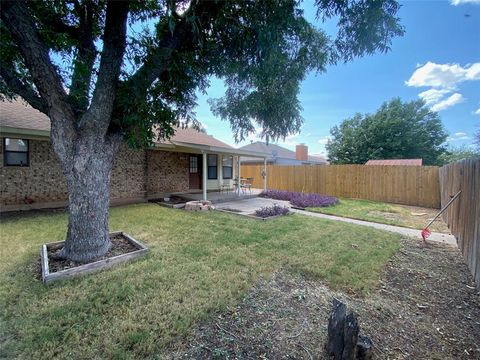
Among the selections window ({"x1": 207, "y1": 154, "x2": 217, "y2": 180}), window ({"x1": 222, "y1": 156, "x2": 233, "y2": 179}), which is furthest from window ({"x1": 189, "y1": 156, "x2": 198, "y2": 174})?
window ({"x1": 222, "y1": 156, "x2": 233, "y2": 179})

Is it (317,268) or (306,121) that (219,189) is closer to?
(306,121)

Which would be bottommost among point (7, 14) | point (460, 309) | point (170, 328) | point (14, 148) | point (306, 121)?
point (460, 309)

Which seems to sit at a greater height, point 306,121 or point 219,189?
point 306,121

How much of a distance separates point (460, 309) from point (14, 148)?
39.0 ft

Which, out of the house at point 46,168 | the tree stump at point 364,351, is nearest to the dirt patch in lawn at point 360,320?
the tree stump at point 364,351

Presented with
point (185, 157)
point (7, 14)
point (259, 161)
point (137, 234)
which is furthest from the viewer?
point (259, 161)

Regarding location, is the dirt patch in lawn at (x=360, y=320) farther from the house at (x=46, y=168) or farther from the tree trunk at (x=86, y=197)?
the house at (x=46, y=168)

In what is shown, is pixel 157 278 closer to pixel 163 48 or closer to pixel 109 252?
pixel 109 252

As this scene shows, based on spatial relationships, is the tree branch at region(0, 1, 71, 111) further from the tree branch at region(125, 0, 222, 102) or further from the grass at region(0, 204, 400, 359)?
the grass at region(0, 204, 400, 359)

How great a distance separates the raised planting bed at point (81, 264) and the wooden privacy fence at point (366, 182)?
39.9 feet

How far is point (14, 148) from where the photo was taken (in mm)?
7645

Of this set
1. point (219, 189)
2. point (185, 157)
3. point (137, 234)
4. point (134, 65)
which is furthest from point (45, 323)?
point (219, 189)

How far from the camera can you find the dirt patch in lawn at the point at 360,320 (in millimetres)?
2254

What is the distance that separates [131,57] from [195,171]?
9.05m
